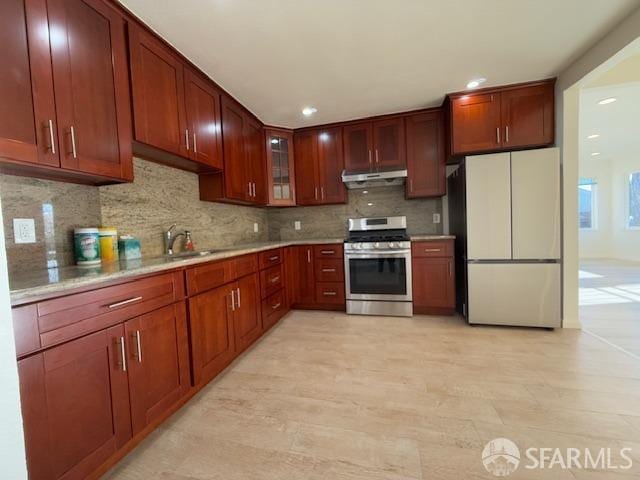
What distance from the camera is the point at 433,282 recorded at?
3.07m

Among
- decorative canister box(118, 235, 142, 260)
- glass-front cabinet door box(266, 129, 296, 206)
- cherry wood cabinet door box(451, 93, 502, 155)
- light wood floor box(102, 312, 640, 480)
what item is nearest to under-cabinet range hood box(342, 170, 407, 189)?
cherry wood cabinet door box(451, 93, 502, 155)

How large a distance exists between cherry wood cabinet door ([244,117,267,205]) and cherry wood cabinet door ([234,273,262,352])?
1102 millimetres

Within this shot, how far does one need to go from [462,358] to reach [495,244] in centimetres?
119

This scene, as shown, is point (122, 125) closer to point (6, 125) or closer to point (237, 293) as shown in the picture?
point (6, 125)

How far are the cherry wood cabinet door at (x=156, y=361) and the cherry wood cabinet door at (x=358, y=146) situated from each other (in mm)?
2606

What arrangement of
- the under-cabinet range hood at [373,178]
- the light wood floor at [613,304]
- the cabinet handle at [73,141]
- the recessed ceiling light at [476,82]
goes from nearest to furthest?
the cabinet handle at [73,141]
the light wood floor at [613,304]
the recessed ceiling light at [476,82]
the under-cabinet range hood at [373,178]

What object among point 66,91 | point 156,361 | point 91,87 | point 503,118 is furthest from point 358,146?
point 156,361

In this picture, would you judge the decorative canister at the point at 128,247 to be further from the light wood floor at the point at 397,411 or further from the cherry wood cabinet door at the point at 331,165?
the cherry wood cabinet door at the point at 331,165

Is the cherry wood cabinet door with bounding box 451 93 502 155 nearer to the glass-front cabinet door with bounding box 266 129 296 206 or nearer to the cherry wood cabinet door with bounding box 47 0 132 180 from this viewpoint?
the glass-front cabinet door with bounding box 266 129 296 206

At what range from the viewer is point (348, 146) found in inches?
137

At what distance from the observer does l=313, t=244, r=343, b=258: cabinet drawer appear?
3318 millimetres

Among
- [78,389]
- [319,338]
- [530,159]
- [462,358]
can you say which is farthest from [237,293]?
[530,159]

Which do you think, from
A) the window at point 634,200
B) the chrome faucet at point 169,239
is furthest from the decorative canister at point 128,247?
the window at point 634,200

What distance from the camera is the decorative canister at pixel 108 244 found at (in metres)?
1.70
